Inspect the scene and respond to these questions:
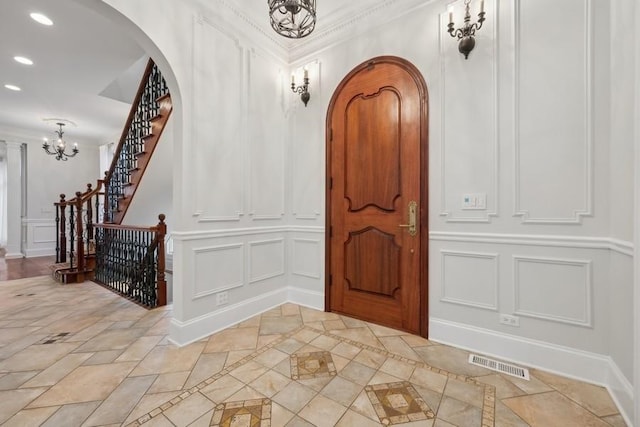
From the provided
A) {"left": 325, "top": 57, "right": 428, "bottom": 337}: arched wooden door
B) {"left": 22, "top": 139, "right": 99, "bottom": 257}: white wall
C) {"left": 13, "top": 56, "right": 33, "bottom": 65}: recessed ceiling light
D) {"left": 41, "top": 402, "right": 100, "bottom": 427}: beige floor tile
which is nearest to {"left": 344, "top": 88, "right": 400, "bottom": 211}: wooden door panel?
{"left": 325, "top": 57, "right": 428, "bottom": 337}: arched wooden door

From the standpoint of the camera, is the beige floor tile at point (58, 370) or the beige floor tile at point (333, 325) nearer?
the beige floor tile at point (58, 370)

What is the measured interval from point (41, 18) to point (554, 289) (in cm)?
556

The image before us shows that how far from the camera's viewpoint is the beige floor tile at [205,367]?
1800mm

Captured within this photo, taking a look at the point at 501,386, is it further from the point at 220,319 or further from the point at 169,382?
the point at 220,319

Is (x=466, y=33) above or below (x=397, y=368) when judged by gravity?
above

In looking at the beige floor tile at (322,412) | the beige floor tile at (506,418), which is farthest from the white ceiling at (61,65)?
the beige floor tile at (506,418)

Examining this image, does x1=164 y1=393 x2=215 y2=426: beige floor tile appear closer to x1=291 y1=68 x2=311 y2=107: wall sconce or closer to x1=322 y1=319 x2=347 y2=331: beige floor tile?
x1=322 y1=319 x2=347 y2=331: beige floor tile

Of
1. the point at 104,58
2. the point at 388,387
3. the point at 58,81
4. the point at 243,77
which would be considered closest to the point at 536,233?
the point at 388,387

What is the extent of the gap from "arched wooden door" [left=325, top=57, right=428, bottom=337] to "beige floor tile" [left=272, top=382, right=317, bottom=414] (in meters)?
1.20

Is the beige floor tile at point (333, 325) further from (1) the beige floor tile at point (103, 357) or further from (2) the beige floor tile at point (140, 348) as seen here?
(1) the beige floor tile at point (103, 357)

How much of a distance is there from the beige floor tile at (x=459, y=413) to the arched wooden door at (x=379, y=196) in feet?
2.81

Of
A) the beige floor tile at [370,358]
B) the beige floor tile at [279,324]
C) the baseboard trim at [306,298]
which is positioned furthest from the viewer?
the baseboard trim at [306,298]

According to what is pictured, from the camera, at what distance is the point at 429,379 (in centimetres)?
181

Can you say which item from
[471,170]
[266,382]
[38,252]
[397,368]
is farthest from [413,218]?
[38,252]
